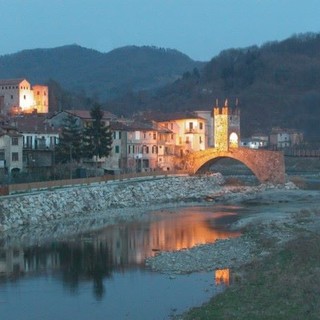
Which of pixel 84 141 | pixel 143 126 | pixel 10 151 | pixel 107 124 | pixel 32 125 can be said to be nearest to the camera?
pixel 10 151

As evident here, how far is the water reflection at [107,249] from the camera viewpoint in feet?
96.8

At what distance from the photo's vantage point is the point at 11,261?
31.5 metres

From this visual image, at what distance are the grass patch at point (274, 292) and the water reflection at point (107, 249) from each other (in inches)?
196

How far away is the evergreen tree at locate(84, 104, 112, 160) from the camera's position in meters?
64.8

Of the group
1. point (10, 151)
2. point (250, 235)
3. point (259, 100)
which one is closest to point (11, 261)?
point (250, 235)

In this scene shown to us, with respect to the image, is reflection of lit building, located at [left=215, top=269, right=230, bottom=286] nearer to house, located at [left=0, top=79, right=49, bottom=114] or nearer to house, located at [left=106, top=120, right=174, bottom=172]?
house, located at [left=106, top=120, right=174, bottom=172]

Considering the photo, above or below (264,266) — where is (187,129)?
above

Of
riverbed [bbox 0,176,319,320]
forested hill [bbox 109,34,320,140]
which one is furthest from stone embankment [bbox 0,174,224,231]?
forested hill [bbox 109,34,320,140]

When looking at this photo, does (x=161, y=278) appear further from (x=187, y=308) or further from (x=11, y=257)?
(x=11, y=257)

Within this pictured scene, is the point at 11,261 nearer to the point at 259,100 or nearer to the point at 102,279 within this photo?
the point at 102,279

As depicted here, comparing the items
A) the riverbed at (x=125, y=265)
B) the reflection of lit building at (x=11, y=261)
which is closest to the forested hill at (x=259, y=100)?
the riverbed at (x=125, y=265)

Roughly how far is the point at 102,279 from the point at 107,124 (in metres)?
46.6

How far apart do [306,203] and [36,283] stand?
3500cm

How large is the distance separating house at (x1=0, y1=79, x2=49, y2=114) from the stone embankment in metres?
33.9
